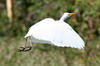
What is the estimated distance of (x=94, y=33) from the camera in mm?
4477

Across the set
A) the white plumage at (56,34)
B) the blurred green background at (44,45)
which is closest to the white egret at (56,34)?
the white plumage at (56,34)

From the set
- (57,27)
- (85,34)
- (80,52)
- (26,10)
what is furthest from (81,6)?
(57,27)

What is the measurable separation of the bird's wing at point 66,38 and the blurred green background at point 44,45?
74.4 inches

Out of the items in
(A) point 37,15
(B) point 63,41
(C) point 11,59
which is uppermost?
(B) point 63,41

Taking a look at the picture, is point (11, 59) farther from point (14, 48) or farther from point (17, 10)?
point (17, 10)

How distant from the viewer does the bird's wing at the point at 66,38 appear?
6.04 ft

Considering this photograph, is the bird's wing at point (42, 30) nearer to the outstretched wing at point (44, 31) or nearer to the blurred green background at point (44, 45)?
A: the outstretched wing at point (44, 31)

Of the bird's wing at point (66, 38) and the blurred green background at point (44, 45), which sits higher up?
the bird's wing at point (66, 38)

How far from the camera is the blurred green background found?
3996 millimetres

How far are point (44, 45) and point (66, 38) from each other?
2.47 metres

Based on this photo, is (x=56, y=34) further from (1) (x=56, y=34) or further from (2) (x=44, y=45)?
(2) (x=44, y=45)

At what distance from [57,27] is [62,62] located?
2.07m

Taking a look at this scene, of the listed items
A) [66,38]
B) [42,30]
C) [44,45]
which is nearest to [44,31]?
[42,30]

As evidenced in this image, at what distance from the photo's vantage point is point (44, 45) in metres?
4.32
